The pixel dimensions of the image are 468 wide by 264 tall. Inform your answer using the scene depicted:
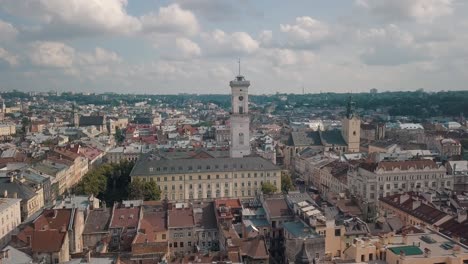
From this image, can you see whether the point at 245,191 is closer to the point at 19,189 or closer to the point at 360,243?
the point at 19,189

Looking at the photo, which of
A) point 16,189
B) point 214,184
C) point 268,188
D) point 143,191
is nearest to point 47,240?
point 16,189

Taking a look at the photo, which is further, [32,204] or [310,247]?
[32,204]

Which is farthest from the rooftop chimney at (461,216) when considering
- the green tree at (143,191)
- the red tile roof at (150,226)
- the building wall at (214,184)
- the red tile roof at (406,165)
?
the green tree at (143,191)

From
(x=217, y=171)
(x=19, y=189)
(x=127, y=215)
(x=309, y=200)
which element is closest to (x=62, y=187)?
(x=19, y=189)

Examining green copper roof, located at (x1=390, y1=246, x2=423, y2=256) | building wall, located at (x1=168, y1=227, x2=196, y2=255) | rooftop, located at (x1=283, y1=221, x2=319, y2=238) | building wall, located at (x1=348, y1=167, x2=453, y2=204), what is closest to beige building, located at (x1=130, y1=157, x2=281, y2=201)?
building wall, located at (x1=348, y1=167, x2=453, y2=204)

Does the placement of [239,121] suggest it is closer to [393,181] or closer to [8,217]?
[393,181]

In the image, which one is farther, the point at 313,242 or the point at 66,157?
→ the point at 66,157

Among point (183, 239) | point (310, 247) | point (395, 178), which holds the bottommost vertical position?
point (183, 239)
